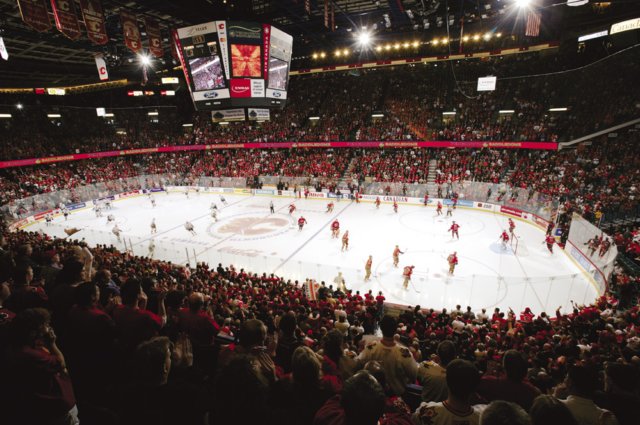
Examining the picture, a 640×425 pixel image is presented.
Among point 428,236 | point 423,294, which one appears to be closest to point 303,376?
point 423,294

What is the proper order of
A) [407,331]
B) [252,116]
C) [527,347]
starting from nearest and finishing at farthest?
1. [527,347]
2. [407,331]
3. [252,116]

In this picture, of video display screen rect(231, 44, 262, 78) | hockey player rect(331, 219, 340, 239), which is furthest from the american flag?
hockey player rect(331, 219, 340, 239)

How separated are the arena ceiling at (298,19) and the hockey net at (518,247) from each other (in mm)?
11832

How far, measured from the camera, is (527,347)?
7.17 m

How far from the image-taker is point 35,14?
436 inches

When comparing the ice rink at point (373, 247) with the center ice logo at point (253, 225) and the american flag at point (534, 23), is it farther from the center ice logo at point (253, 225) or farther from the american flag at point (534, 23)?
the american flag at point (534, 23)

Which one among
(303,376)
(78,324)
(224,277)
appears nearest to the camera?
(303,376)

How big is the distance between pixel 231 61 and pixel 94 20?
5508 mm

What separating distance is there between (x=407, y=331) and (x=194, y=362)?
5.81 m

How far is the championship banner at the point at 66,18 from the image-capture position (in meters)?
11.2

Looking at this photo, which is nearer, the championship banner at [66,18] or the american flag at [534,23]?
the championship banner at [66,18]

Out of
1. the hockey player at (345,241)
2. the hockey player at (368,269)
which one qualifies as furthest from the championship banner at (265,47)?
the hockey player at (368,269)

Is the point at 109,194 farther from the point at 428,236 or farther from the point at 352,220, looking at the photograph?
the point at 428,236

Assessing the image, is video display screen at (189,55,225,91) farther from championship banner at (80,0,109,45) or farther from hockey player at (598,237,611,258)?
hockey player at (598,237,611,258)
